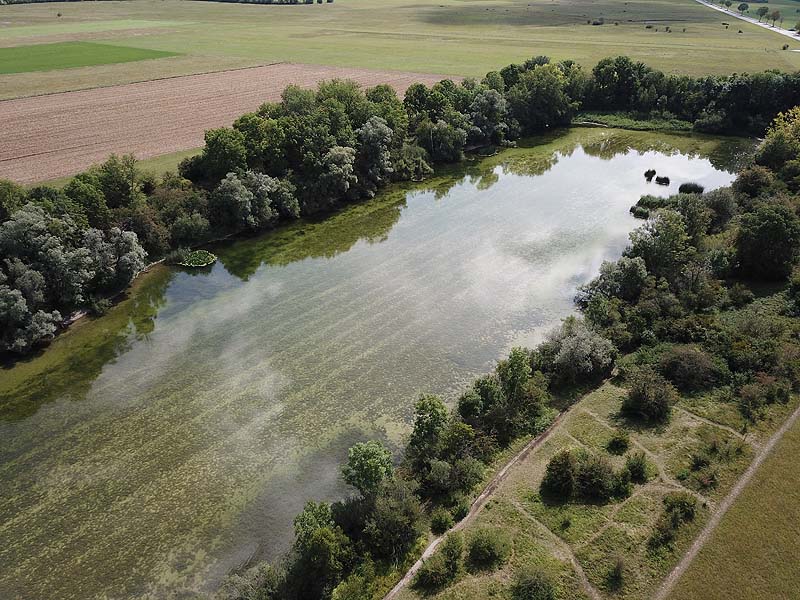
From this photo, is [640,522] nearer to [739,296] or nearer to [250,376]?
[739,296]

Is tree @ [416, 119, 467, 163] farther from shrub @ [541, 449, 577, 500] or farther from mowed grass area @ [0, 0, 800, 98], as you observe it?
shrub @ [541, 449, 577, 500]

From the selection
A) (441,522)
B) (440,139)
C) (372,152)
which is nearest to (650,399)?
(441,522)

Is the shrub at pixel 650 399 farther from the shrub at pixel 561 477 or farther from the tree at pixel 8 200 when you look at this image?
the tree at pixel 8 200

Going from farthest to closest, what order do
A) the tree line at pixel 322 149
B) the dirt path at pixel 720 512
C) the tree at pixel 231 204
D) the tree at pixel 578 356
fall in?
the tree at pixel 231 204 < the tree line at pixel 322 149 < the tree at pixel 578 356 < the dirt path at pixel 720 512

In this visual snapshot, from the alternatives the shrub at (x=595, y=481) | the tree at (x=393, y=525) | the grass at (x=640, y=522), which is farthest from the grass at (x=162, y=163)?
the shrub at (x=595, y=481)

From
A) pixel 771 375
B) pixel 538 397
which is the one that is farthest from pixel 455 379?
pixel 771 375
